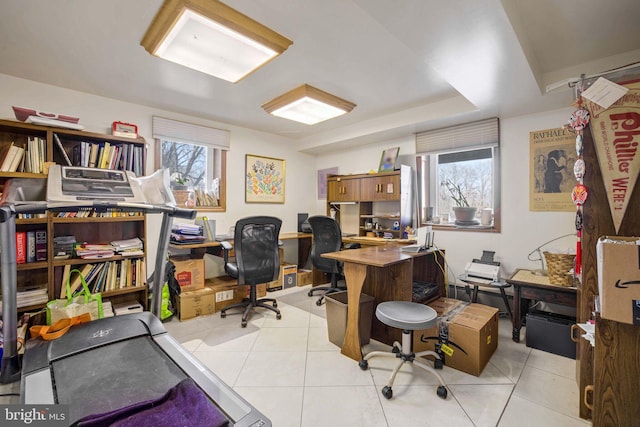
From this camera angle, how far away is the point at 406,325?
178 cm

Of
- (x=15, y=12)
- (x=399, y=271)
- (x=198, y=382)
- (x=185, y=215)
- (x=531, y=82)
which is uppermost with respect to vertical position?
(x=15, y=12)

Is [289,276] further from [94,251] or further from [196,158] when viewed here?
[94,251]

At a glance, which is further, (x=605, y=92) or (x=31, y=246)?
(x=31, y=246)

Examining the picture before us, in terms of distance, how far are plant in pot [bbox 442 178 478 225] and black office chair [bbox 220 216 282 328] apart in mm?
2288

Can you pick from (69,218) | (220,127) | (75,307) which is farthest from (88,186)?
(220,127)

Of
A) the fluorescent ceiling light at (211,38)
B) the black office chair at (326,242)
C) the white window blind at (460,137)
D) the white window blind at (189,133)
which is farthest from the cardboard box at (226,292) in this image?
the white window blind at (460,137)

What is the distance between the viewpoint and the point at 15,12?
1.82m

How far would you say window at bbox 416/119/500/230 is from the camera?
132 inches

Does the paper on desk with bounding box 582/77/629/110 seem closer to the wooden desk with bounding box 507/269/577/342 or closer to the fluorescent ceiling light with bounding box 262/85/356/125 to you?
the wooden desk with bounding box 507/269/577/342

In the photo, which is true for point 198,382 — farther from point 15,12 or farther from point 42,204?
point 15,12

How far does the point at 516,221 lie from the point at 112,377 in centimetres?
379

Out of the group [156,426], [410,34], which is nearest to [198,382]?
[156,426]

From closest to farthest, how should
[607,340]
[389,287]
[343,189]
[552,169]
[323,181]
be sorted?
[607,340], [389,287], [552,169], [343,189], [323,181]

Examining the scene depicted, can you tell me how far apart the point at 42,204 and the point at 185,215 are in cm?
74
